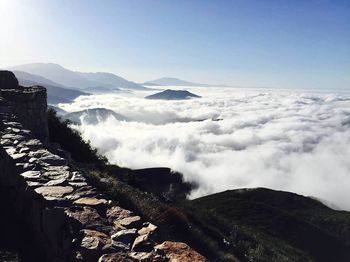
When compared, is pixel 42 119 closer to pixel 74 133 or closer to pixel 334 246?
pixel 74 133

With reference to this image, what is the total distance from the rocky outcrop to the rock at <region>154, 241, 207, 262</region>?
0.02 metres

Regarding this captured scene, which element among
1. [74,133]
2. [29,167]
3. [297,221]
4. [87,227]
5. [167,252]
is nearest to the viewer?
[167,252]

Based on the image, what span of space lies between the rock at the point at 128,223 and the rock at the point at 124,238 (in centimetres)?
27

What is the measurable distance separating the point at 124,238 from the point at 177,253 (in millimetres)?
1155

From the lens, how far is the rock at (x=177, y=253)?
7.45 m

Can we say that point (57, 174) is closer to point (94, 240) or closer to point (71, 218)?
point (71, 218)

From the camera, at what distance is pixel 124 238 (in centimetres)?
806

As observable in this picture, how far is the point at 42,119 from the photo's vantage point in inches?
973

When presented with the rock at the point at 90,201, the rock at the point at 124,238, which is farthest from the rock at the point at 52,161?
the rock at the point at 124,238

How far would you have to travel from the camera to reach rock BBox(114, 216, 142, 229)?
8664 millimetres

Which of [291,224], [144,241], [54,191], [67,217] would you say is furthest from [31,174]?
[291,224]

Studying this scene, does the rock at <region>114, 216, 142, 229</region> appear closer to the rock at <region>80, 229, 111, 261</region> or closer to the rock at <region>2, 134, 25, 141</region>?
the rock at <region>80, 229, 111, 261</region>

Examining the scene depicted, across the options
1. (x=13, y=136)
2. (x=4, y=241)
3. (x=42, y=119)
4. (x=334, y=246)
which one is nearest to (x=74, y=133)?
(x=42, y=119)

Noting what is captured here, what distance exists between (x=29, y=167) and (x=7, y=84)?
20201mm
